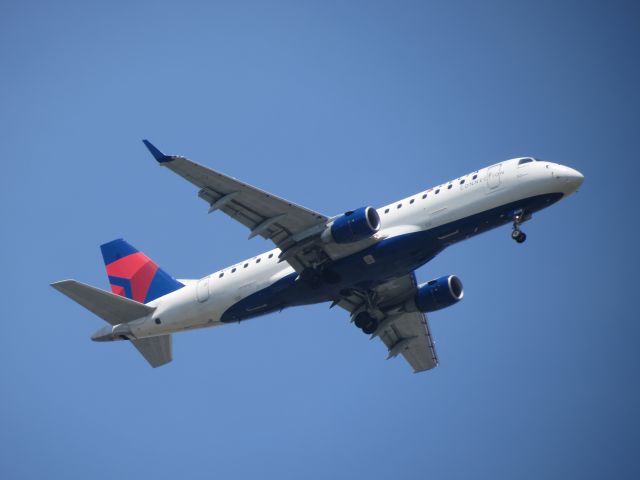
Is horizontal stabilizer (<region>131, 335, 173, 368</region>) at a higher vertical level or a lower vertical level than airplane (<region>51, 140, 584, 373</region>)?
lower

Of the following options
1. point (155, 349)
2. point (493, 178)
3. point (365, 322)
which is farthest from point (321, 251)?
point (155, 349)

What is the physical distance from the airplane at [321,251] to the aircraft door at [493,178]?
0.17ft

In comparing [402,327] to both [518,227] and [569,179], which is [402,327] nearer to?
[518,227]

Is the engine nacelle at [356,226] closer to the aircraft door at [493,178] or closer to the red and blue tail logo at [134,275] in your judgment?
the aircraft door at [493,178]

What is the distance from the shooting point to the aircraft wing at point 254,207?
137ft

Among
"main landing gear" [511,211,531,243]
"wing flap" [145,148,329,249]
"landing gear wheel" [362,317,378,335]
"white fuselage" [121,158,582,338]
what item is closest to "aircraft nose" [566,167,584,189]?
"white fuselage" [121,158,582,338]

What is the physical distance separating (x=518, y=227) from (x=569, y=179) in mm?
3196

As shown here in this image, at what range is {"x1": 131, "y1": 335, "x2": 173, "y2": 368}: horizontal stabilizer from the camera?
50.5 meters

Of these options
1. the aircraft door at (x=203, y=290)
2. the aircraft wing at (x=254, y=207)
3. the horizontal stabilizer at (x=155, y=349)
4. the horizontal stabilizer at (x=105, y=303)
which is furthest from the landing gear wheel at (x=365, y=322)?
the horizontal stabilizer at (x=105, y=303)

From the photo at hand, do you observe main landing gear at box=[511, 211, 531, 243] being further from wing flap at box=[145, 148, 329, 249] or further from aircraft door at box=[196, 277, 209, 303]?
aircraft door at box=[196, 277, 209, 303]

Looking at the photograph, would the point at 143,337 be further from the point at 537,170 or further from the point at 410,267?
the point at 537,170

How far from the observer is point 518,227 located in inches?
1783

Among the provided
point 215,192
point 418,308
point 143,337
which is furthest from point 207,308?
point 418,308

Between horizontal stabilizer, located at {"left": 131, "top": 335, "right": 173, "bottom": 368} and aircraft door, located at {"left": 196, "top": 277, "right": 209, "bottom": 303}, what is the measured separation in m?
3.80
